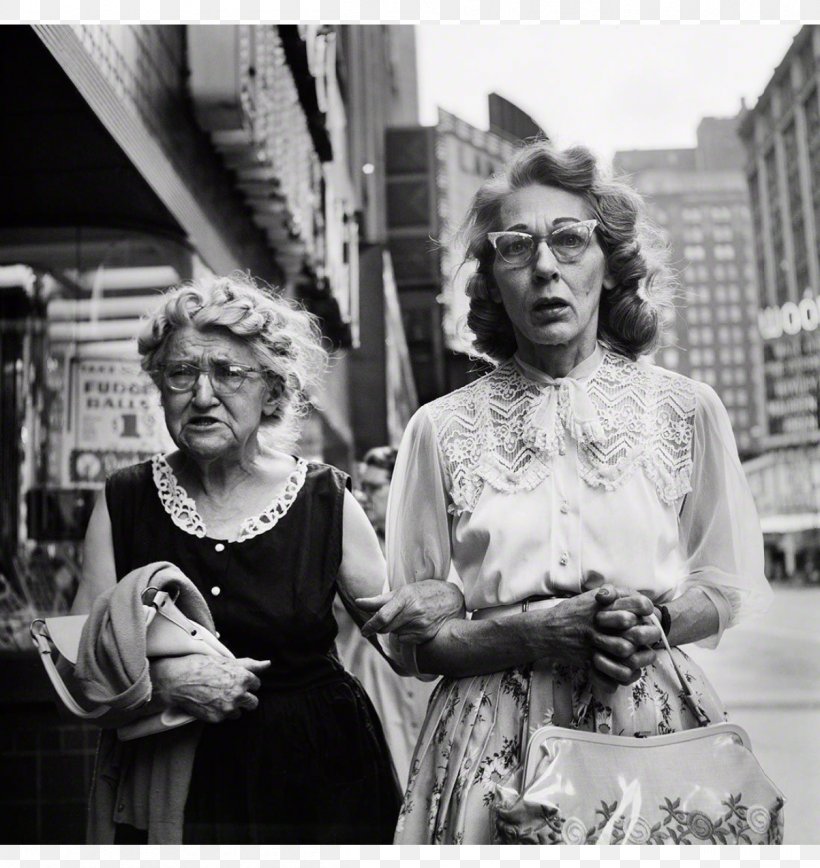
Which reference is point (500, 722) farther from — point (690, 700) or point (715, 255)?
point (715, 255)

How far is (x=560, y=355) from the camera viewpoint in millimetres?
2131

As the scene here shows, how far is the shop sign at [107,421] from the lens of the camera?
4047 mm

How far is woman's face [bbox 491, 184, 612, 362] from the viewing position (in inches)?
81.7

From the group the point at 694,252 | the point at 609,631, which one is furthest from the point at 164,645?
the point at 694,252

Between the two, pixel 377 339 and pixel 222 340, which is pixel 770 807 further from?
pixel 377 339

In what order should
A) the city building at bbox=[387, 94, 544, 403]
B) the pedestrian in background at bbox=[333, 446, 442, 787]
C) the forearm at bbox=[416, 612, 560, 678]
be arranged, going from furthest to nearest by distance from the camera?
1. the city building at bbox=[387, 94, 544, 403]
2. the pedestrian in background at bbox=[333, 446, 442, 787]
3. the forearm at bbox=[416, 612, 560, 678]

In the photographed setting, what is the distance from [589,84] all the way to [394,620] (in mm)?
2066

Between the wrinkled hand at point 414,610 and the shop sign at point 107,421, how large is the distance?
202cm

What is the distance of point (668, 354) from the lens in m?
2.91

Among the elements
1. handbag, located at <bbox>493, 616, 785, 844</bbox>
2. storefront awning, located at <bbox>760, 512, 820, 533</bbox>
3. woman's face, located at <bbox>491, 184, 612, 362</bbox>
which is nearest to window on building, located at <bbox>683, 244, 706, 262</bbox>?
storefront awning, located at <bbox>760, 512, 820, 533</bbox>

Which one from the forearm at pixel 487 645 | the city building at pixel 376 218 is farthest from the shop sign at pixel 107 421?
the forearm at pixel 487 645

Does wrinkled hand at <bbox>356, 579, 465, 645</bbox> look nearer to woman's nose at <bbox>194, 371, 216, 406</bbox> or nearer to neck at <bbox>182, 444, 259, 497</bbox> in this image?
neck at <bbox>182, 444, 259, 497</bbox>

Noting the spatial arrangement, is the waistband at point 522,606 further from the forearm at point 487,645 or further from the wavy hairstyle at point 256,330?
the wavy hairstyle at point 256,330

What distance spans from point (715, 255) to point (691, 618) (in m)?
1.73
